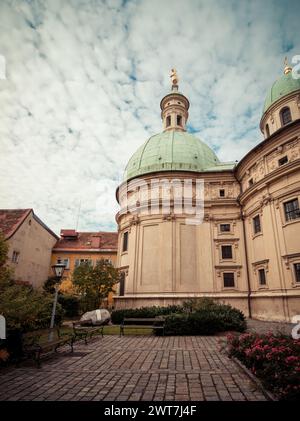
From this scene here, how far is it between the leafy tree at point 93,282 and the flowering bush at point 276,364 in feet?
64.1

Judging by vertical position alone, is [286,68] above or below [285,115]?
above

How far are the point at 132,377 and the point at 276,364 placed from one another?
11.4ft

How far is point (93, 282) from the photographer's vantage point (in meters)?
25.8

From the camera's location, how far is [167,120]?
4300 centimetres

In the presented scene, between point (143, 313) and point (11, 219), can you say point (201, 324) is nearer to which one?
point (143, 313)

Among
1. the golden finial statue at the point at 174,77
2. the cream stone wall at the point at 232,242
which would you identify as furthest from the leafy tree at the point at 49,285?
the golden finial statue at the point at 174,77

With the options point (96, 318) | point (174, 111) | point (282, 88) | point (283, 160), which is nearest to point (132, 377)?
point (96, 318)

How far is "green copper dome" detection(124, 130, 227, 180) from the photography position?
105ft

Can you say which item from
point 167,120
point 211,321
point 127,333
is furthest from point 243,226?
point 167,120

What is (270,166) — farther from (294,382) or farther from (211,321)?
(294,382)

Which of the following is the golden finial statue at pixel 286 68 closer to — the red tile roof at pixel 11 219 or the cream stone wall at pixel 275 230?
the cream stone wall at pixel 275 230

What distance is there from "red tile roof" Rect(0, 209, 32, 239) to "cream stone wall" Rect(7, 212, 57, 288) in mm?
600

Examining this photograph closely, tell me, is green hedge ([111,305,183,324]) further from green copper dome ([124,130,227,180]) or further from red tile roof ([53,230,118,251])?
red tile roof ([53,230,118,251])

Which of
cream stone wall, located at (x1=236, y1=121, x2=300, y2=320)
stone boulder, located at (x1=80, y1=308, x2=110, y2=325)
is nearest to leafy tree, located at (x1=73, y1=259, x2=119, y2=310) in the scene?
stone boulder, located at (x1=80, y1=308, x2=110, y2=325)
